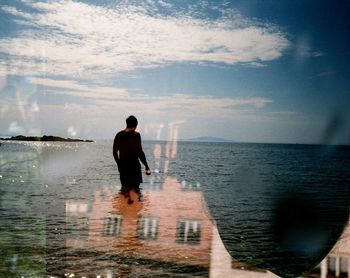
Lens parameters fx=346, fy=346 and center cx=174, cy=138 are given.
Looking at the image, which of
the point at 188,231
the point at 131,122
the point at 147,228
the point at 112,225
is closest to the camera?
the point at 131,122

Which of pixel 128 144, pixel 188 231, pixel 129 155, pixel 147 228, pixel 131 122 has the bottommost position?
pixel 188 231

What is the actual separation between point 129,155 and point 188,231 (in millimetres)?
3380

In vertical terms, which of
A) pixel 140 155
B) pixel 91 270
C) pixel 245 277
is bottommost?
pixel 91 270

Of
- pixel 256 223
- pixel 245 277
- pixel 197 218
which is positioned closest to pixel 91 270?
pixel 245 277

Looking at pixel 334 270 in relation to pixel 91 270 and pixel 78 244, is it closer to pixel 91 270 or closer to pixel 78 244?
pixel 91 270

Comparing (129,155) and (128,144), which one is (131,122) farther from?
(129,155)

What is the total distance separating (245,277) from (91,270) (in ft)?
8.43

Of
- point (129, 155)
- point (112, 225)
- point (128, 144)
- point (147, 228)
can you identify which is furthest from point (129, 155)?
point (112, 225)

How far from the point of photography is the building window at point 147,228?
322 inches

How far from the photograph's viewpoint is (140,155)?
752 centimetres

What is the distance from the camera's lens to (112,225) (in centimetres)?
943

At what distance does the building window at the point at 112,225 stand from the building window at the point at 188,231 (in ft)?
5.11

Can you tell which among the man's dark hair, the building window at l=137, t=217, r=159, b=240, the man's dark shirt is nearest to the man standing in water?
the man's dark shirt

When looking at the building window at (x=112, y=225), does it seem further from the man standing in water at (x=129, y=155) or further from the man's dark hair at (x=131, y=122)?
the man's dark hair at (x=131, y=122)
